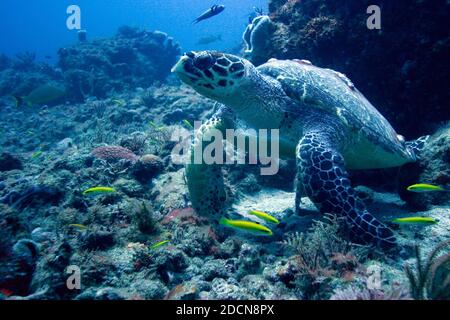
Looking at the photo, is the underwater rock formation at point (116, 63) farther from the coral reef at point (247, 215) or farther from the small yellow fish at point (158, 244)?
the small yellow fish at point (158, 244)

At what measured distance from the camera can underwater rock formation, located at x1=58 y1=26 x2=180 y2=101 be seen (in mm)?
16438

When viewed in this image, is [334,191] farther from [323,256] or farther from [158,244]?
[158,244]

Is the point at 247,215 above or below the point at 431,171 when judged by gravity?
below

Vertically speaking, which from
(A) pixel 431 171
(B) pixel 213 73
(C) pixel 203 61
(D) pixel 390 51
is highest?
(D) pixel 390 51

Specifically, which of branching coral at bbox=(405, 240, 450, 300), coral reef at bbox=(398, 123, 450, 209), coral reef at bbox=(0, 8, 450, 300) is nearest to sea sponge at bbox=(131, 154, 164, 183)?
coral reef at bbox=(0, 8, 450, 300)

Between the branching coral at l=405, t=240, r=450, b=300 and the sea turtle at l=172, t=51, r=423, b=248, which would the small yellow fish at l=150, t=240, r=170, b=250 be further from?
the branching coral at l=405, t=240, r=450, b=300

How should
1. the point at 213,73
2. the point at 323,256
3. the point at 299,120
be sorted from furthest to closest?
the point at 299,120
the point at 213,73
the point at 323,256

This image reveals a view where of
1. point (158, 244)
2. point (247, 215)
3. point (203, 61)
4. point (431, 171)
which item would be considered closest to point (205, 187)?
point (247, 215)

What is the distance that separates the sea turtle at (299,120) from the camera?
3973mm

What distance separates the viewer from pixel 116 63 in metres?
18.6

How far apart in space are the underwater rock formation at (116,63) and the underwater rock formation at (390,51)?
12.5 m

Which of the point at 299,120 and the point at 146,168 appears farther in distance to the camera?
the point at 146,168

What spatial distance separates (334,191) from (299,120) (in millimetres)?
1423
